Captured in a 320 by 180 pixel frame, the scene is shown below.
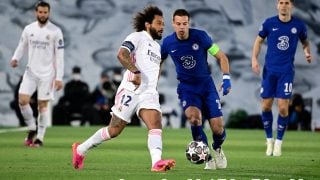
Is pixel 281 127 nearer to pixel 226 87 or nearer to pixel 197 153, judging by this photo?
pixel 226 87

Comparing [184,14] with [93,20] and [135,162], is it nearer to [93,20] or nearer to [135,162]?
[135,162]

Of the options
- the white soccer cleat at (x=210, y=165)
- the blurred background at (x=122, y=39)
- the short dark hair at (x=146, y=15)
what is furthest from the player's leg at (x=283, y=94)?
the blurred background at (x=122, y=39)

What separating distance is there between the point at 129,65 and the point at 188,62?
1.76 metres

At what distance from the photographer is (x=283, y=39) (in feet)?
56.7

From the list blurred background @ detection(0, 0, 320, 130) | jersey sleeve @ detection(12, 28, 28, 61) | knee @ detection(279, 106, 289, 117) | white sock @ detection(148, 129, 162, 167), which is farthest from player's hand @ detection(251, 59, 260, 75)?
blurred background @ detection(0, 0, 320, 130)

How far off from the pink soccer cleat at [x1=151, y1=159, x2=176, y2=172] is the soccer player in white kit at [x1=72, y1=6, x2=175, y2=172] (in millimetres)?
22

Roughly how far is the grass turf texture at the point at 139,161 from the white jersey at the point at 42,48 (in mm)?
1325

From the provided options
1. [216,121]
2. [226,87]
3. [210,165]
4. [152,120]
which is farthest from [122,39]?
Result: [152,120]

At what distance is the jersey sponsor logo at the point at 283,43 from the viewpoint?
56.6 feet

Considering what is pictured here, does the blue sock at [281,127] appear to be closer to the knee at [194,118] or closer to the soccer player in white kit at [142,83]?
the knee at [194,118]

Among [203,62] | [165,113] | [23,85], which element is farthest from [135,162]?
[165,113]

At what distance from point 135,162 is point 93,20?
17690 millimetres

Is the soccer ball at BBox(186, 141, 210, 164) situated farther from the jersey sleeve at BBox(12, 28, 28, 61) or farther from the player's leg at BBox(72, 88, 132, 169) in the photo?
the jersey sleeve at BBox(12, 28, 28, 61)

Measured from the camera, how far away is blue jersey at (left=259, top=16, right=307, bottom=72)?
17.2m
